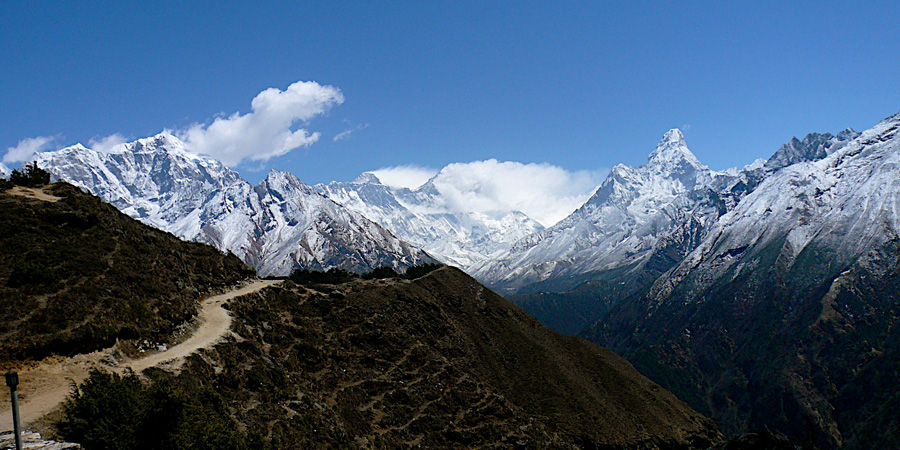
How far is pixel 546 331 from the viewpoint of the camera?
13512cm

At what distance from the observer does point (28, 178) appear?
7969 centimetres

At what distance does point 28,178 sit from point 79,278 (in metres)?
32.1

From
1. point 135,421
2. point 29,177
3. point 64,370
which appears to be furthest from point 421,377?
point 29,177

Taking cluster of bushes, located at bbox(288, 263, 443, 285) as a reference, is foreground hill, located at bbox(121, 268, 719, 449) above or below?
below

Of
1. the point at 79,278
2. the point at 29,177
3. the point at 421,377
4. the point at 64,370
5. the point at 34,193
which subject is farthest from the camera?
the point at 421,377

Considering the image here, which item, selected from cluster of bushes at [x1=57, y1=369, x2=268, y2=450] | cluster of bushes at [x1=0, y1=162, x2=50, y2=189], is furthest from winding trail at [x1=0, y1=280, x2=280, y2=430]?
cluster of bushes at [x1=0, y1=162, x2=50, y2=189]

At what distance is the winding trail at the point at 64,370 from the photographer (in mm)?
40125

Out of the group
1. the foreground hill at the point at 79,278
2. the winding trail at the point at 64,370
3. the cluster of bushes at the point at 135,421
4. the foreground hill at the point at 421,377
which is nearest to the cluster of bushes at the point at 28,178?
the foreground hill at the point at 79,278

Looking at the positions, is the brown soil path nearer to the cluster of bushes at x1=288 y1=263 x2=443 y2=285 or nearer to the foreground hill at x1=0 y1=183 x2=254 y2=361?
the foreground hill at x1=0 y1=183 x2=254 y2=361

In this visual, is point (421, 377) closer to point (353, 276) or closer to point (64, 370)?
point (64, 370)

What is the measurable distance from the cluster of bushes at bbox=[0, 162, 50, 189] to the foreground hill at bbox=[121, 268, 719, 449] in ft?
112

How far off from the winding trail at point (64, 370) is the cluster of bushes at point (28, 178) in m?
34.9

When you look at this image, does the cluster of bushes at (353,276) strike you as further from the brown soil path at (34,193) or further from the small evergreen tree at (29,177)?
the brown soil path at (34,193)

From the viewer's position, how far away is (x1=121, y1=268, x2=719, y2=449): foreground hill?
59.4 metres
